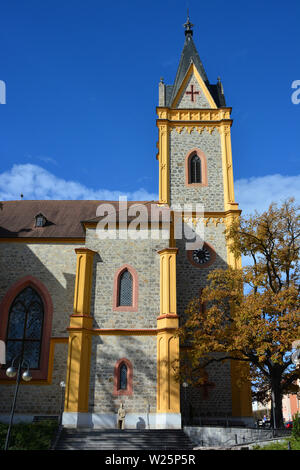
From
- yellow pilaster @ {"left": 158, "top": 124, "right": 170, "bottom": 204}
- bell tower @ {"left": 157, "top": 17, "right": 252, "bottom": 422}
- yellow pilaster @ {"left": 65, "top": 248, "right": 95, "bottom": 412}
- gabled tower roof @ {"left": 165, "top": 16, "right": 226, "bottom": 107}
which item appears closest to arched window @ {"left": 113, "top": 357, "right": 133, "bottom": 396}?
yellow pilaster @ {"left": 65, "top": 248, "right": 95, "bottom": 412}

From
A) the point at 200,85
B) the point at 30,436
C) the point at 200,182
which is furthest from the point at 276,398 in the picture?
the point at 200,85

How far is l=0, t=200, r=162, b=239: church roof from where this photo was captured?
26.3m

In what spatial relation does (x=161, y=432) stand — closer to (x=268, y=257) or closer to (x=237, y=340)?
(x=237, y=340)

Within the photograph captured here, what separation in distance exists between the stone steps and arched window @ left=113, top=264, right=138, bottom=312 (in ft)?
19.0

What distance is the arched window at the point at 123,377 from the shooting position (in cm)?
2072

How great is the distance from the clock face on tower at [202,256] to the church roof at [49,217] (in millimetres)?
3608

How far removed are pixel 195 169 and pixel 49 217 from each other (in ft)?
32.1

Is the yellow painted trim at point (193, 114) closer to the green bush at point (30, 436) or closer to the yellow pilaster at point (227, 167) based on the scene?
the yellow pilaster at point (227, 167)

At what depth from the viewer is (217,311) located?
2116 cm

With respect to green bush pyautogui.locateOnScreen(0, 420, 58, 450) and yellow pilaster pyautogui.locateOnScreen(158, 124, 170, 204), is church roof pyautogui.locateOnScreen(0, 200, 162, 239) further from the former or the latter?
green bush pyautogui.locateOnScreen(0, 420, 58, 450)

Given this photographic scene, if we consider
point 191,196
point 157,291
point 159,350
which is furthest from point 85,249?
point 191,196

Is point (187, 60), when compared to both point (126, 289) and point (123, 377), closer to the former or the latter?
point (126, 289)

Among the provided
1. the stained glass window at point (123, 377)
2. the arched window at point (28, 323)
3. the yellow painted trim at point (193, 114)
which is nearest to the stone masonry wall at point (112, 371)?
the stained glass window at point (123, 377)

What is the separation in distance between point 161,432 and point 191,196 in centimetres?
1412
